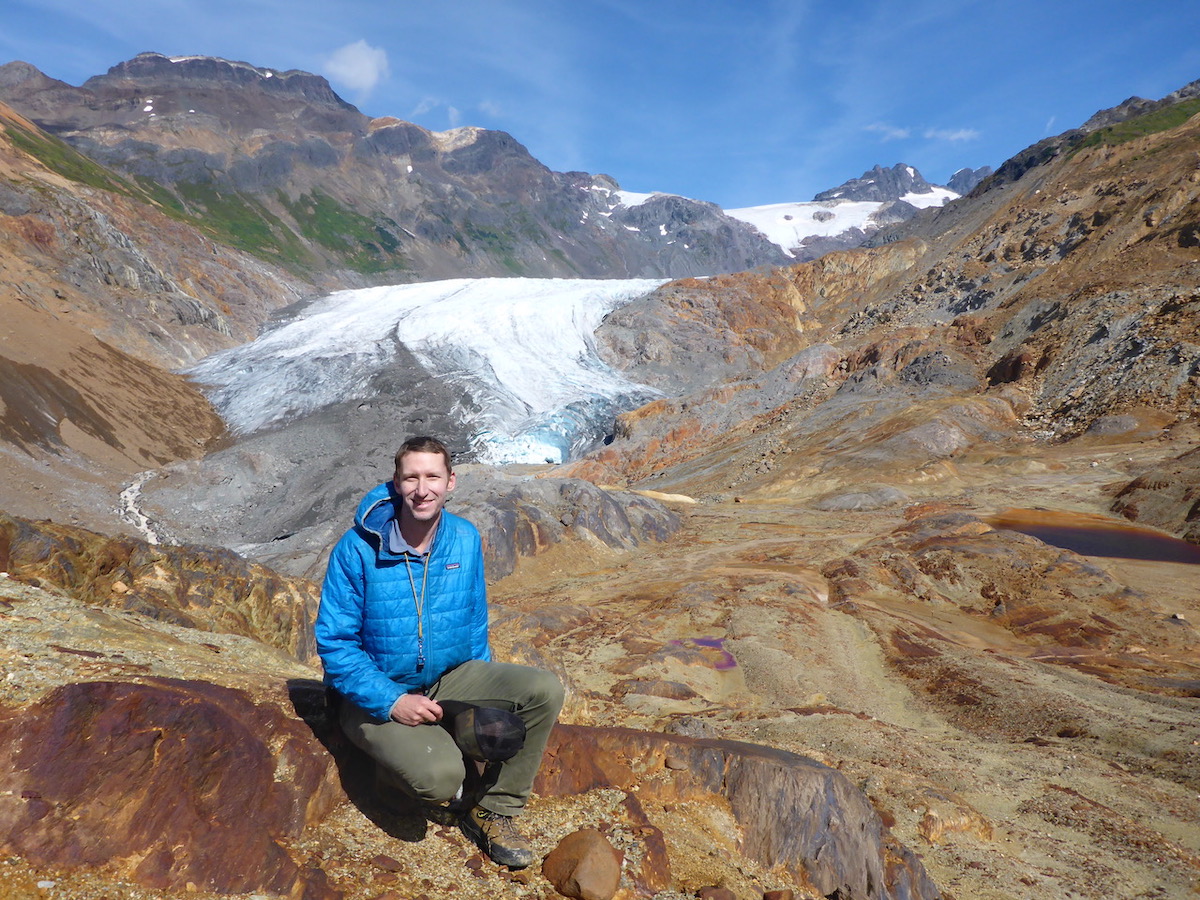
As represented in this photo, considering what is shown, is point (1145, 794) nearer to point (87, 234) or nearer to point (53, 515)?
point (53, 515)

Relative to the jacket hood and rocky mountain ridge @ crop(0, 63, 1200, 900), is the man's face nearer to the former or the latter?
the jacket hood

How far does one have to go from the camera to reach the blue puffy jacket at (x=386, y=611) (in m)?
3.63

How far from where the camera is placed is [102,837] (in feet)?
9.45

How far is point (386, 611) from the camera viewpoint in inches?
151

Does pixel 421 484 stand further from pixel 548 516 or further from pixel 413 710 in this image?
pixel 548 516

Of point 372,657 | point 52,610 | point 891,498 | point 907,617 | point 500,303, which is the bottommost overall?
point 907,617

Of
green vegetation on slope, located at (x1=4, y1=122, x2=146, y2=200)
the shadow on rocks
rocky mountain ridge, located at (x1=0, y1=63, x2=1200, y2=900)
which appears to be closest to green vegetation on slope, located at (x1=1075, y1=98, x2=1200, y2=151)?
rocky mountain ridge, located at (x1=0, y1=63, x2=1200, y2=900)

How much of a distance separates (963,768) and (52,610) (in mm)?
8751

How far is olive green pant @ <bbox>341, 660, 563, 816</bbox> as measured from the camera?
352 centimetres

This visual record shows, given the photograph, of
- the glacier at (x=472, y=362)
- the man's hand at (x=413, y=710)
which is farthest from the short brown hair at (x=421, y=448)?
the glacier at (x=472, y=362)

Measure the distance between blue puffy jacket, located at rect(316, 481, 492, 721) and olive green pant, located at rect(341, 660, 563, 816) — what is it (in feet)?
0.35

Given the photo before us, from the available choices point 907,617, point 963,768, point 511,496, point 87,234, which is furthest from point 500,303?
point 963,768

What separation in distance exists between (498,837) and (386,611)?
55.0 inches

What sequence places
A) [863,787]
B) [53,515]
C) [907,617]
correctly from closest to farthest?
[863,787] → [907,617] → [53,515]
